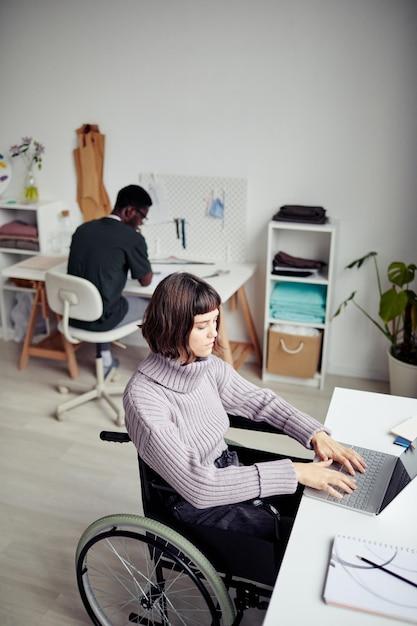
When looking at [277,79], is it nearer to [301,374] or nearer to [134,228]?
[134,228]

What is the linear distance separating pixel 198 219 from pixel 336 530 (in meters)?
2.59

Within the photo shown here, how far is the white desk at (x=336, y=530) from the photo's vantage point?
45.0 inches

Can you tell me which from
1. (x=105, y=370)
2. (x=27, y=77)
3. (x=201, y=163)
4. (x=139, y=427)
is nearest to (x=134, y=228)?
(x=201, y=163)

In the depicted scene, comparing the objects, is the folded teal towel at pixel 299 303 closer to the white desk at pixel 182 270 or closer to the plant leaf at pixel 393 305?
the white desk at pixel 182 270

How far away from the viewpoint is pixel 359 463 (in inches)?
62.1

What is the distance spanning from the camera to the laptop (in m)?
1.44

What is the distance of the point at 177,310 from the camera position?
1.56 metres

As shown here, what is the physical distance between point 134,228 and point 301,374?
49.3 inches

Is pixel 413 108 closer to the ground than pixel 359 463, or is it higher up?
higher up

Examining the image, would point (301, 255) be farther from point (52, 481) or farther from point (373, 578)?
point (373, 578)

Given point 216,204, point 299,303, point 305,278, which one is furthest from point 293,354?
point 216,204

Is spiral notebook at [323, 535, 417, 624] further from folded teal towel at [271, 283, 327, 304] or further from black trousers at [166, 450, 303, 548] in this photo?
folded teal towel at [271, 283, 327, 304]

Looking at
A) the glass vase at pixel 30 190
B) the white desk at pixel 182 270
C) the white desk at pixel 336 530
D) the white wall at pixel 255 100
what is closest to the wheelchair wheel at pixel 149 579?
the white desk at pixel 336 530

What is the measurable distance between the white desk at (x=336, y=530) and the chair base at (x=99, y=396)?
1.56 meters
